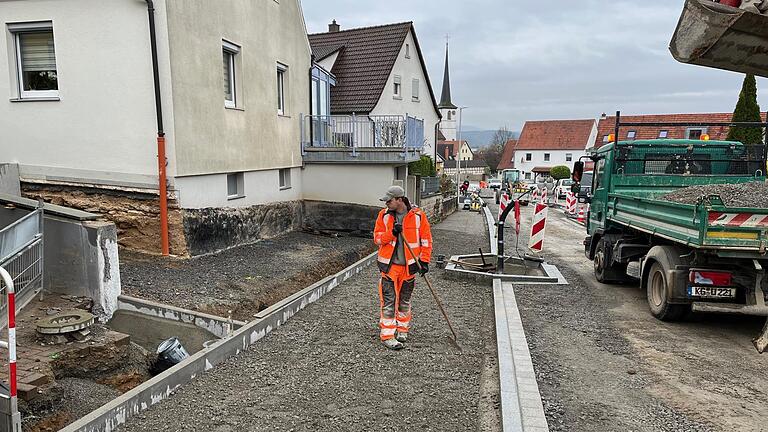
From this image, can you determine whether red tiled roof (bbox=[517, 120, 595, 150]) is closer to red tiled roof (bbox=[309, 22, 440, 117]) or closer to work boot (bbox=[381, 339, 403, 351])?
red tiled roof (bbox=[309, 22, 440, 117])

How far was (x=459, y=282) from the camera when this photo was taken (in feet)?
28.9

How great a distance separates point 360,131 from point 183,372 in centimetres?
1121

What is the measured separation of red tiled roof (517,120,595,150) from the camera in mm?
62000

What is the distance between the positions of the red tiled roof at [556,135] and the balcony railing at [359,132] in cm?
5242

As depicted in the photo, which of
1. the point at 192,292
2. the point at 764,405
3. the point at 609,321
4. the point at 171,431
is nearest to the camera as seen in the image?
the point at 171,431

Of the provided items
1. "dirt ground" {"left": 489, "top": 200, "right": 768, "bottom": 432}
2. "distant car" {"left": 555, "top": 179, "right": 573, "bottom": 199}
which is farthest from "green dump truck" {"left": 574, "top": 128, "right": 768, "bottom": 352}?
"distant car" {"left": 555, "top": 179, "right": 573, "bottom": 199}

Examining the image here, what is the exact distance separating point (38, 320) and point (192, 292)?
2.27m

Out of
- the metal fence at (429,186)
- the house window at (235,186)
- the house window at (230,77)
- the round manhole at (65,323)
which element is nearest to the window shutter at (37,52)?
the house window at (230,77)

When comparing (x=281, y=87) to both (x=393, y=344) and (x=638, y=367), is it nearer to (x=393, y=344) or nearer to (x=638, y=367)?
(x=393, y=344)

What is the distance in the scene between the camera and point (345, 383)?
15.0 feet

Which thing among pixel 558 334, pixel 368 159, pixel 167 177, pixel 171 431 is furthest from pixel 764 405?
pixel 368 159

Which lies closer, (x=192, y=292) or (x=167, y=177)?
(x=192, y=292)

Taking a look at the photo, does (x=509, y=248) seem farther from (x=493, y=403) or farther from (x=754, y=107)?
(x=754, y=107)

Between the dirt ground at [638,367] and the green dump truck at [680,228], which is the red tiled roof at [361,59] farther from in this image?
the dirt ground at [638,367]
